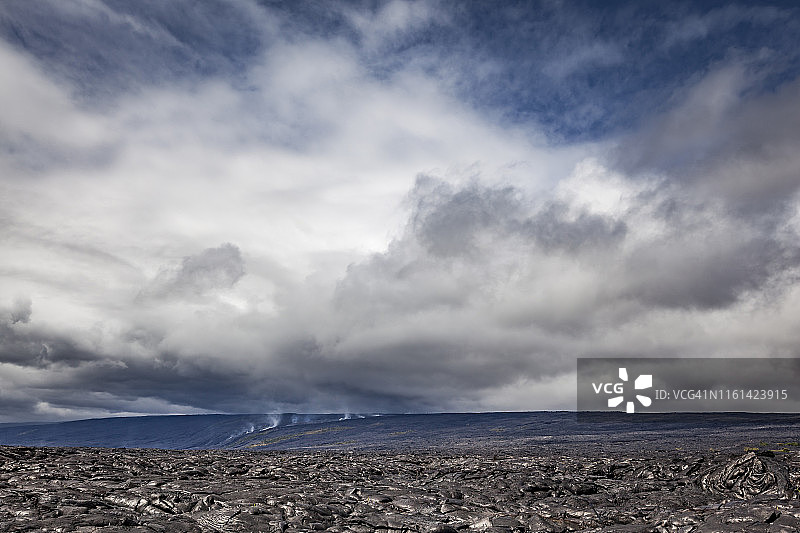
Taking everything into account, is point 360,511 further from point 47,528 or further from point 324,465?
point 324,465

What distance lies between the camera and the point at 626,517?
29.1m

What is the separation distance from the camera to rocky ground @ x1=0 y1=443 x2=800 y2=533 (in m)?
27.4

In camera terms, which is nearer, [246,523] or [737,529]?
[737,529]

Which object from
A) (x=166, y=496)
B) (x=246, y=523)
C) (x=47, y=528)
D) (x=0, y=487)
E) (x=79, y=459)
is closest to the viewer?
(x=47, y=528)

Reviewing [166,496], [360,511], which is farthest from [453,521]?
[166,496]

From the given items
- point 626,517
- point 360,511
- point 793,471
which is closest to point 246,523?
point 360,511

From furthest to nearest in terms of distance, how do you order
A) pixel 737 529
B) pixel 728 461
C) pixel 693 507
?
pixel 728 461, pixel 693 507, pixel 737 529

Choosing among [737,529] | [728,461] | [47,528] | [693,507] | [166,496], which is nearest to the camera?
[737,529]

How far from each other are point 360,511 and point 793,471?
2786 cm

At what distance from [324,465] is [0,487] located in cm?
2606

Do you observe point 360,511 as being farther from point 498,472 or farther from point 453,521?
point 498,472

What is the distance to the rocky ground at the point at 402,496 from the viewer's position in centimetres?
2741

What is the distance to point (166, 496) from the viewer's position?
33.3m

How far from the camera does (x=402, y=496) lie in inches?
1406
